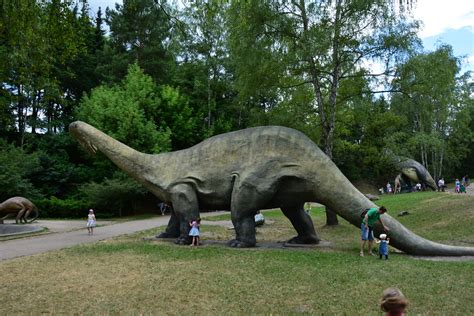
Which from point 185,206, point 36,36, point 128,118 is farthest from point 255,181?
point 128,118

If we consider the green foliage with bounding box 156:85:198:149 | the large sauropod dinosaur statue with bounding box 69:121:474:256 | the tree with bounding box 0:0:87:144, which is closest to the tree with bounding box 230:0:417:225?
the large sauropod dinosaur statue with bounding box 69:121:474:256

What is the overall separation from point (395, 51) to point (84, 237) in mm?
12144

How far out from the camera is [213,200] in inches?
424

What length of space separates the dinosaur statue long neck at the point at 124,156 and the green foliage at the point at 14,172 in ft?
48.9

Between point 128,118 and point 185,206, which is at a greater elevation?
point 128,118

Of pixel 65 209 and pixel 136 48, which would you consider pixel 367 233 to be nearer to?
pixel 65 209

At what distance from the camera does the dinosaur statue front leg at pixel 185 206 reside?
35.2 feet

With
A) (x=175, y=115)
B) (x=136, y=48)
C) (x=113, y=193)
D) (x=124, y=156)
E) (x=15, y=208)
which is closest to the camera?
(x=124, y=156)

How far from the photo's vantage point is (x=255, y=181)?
9898 millimetres

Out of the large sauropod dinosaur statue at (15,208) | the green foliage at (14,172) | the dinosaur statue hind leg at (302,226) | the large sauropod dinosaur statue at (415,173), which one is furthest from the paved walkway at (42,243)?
the large sauropod dinosaur statue at (415,173)

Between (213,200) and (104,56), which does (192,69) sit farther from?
(213,200)

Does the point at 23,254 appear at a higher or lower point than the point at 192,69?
lower

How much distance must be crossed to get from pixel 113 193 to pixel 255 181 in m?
16.0

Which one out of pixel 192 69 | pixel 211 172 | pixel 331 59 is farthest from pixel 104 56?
pixel 211 172
